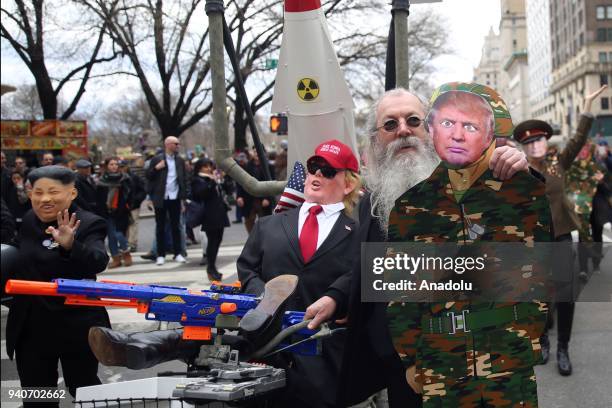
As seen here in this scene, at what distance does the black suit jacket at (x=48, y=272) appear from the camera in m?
3.35

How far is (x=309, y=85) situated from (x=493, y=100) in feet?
5.93

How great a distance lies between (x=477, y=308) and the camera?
76.9 inches

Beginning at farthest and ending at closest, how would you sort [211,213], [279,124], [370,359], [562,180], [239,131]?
[239,131] < [279,124] < [211,213] < [562,180] < [370,359]

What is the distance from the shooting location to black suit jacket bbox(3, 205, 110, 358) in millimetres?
3346

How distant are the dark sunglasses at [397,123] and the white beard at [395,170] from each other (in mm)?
65

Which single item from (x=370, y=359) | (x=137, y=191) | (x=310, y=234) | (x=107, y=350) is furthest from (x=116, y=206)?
(x=107, y=350)

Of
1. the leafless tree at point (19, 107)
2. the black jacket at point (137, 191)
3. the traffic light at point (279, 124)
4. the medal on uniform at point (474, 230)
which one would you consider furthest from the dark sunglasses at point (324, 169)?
the leafless tree at point (19, 107)

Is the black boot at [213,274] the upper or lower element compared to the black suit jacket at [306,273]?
lower

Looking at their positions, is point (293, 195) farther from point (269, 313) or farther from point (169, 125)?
point (169, 125)

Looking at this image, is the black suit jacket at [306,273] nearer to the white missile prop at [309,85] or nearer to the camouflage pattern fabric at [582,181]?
the white missile prop at [309,85]

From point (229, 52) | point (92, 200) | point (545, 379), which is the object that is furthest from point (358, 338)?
point (92, 200)

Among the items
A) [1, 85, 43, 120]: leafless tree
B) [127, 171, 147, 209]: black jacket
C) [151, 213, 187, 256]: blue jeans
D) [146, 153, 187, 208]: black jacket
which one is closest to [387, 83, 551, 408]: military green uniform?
[146, 153, 187, 208]: black jacket

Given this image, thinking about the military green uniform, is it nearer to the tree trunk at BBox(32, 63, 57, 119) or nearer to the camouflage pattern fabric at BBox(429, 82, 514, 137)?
the camouflage pattern fabric at BBox(429, 82, 514, 137)

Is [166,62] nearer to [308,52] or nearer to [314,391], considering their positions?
[308,52]
